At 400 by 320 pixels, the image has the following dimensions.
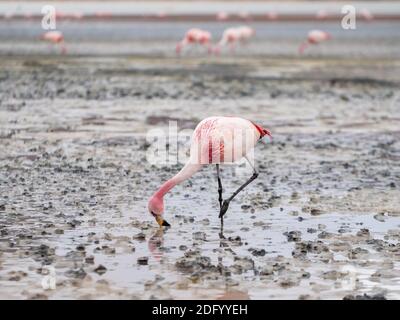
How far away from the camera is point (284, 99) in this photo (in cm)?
2561

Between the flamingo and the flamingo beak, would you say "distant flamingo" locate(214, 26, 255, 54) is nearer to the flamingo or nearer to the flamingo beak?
the flamingo

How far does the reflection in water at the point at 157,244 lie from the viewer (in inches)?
403

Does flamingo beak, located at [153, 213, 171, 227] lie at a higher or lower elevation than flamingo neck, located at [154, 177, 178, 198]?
lower

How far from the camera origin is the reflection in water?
10.2 metres

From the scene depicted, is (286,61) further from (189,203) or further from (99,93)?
(189,203)

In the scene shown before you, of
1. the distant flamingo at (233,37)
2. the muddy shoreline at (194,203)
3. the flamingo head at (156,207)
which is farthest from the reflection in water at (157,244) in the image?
the distant flamingo at (233,37)

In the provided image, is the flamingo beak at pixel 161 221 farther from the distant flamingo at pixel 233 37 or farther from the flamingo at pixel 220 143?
the distant flamingo at pixel 233 37

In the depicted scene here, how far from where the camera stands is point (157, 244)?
1071cm

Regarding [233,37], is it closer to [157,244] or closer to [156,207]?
[156,207]

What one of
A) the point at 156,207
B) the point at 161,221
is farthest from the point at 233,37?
the point at 156,207

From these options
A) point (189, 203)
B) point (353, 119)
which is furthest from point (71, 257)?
point (353, 119)

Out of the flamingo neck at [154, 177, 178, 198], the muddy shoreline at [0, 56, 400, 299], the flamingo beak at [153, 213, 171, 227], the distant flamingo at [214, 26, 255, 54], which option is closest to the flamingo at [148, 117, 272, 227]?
the flamingo beak at [153, 213, 171, 227]
